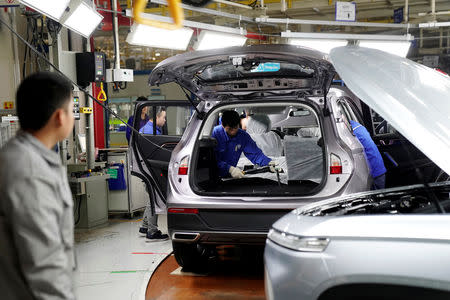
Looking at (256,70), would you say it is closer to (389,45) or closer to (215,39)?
(215,39)

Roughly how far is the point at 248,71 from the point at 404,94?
2053mm

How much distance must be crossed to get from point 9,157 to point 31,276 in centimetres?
41

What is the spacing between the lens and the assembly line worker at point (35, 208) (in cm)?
167

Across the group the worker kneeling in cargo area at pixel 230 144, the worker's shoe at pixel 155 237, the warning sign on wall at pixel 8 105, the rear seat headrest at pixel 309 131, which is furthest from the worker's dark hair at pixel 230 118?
the warning sign on wall at pixel 8 105

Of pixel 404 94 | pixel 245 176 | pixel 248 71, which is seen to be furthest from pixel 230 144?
pixel 404 94

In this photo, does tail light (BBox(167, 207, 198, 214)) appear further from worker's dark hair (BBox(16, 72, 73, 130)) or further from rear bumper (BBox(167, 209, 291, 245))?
worker's dark hair (BBox(16, 72, 73, 130))

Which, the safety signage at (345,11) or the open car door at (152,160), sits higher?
the safety signage at (345,11)

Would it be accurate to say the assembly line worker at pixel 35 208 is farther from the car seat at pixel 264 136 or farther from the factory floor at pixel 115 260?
the car seat at pixel 264 136

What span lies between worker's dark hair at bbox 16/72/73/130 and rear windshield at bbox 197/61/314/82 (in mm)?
2660

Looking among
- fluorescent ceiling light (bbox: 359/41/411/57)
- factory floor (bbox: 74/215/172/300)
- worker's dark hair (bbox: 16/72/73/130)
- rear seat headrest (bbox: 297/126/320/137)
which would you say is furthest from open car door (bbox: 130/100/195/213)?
fluorescent ceiling light (bbox: 359/41/411/57)

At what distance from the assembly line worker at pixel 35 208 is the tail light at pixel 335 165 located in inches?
110

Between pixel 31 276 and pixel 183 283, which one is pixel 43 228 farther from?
pixel 183 283

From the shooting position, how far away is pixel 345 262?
2344mm

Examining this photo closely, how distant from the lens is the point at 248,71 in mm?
4586
